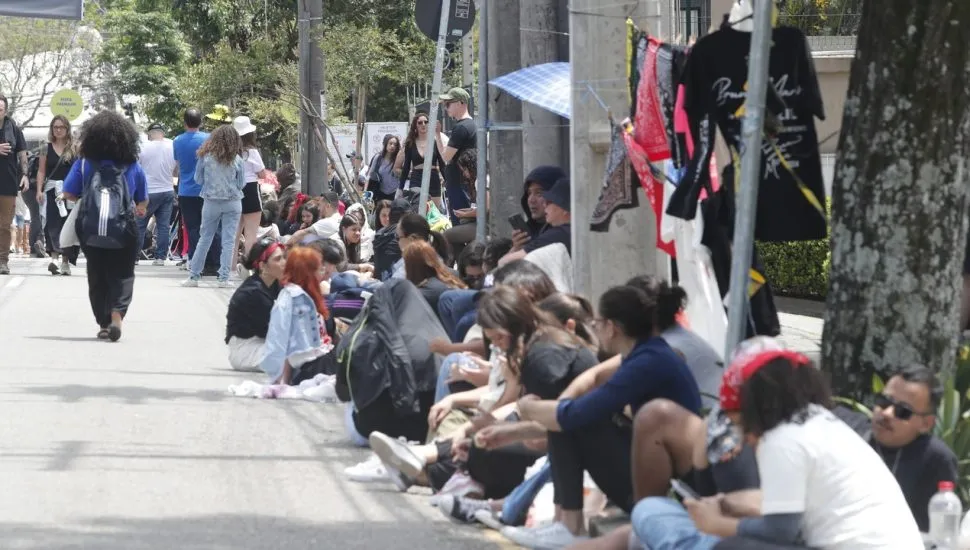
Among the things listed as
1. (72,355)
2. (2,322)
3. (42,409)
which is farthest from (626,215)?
(2,322)

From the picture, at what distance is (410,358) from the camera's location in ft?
32.9

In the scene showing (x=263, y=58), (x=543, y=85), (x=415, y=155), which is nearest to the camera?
(x=543, y=85)

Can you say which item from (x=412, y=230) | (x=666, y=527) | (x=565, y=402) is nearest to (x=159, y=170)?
(x=412, y=230)

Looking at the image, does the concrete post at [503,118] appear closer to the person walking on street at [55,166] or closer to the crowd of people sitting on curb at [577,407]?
the crowd of people sitting on curb at [577,407]

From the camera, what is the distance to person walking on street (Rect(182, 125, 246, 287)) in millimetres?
19047

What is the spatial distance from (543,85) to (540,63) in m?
0.83

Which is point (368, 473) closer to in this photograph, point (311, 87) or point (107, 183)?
point (107, 183)

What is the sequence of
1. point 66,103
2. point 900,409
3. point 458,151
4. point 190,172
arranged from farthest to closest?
point 66,103
point 190,172
point 458,151
point 900,409

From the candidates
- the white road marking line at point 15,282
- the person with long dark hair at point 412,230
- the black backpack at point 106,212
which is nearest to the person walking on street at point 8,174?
the white road marking line at point 15,282

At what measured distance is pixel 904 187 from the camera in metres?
7.25

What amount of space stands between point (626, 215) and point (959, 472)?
10.1 feet

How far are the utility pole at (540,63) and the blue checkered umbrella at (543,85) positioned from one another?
0.83 ft

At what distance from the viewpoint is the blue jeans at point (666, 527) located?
20.0ft

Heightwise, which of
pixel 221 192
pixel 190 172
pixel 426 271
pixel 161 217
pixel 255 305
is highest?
pixel 426 271
